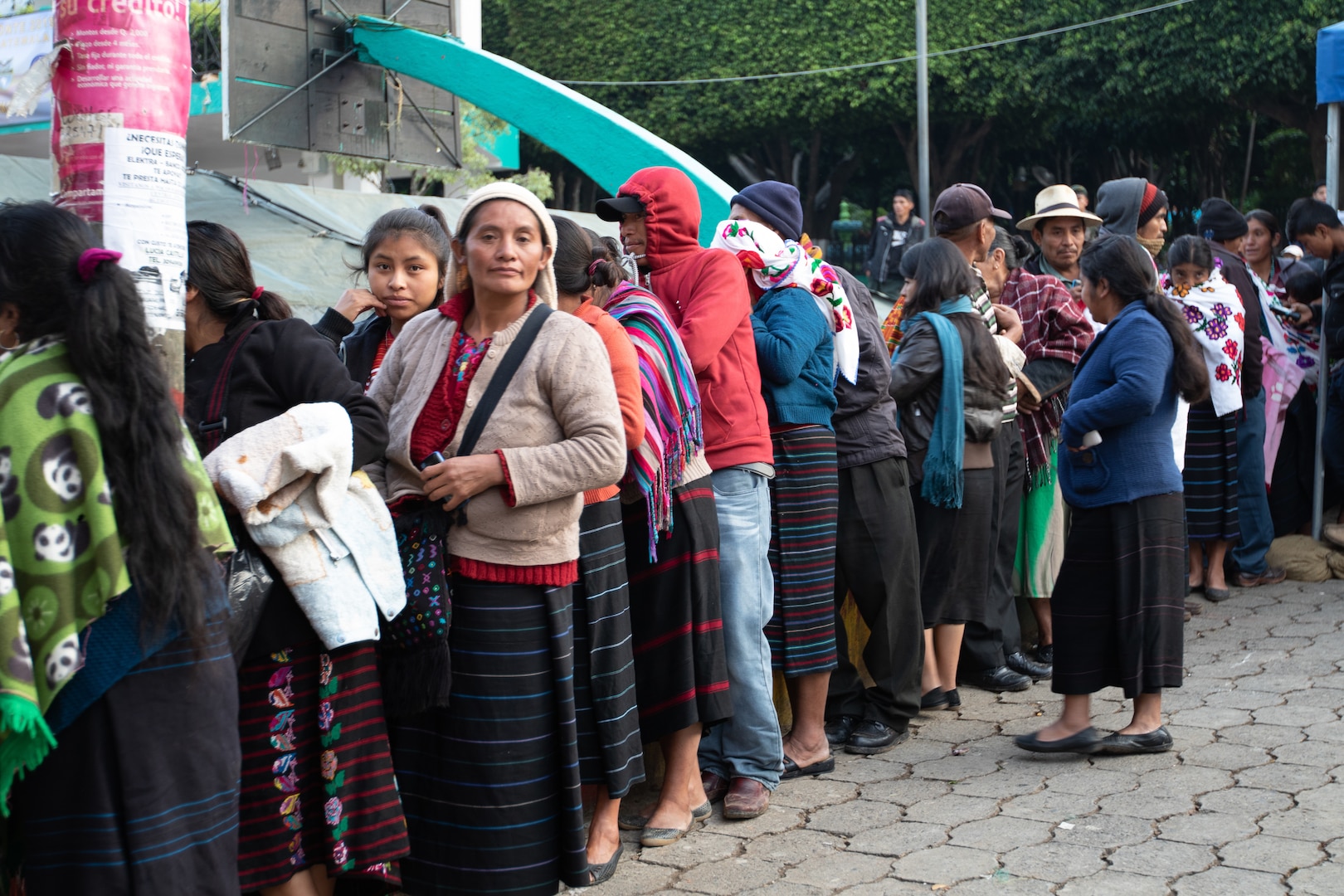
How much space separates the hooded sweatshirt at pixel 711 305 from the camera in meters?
4.31

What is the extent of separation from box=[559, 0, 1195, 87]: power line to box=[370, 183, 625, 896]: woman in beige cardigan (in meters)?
23.6

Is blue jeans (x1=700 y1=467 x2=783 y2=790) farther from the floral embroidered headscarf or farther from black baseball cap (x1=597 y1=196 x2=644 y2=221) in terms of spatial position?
black baseball cap (x1=597 y1=196 x2=644 y2=221)

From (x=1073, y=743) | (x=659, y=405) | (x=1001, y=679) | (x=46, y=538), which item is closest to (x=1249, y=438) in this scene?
(x=1001, y=679)

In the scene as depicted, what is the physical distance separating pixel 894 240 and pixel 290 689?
18126 millimetres

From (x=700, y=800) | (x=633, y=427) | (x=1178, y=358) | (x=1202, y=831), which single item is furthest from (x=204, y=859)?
(x=1178, y=358)

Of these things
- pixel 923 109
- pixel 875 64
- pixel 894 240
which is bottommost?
pixel 894 240

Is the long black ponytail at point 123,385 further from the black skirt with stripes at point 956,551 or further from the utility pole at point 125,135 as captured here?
the black skirt with stripes at point 956,551

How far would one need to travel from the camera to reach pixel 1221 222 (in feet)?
26.2

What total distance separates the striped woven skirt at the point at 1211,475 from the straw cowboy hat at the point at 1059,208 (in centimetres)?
156

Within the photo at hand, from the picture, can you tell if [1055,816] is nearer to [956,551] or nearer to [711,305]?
[956,551]

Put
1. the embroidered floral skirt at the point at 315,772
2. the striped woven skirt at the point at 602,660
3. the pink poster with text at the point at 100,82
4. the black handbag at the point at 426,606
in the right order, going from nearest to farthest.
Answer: the pink poster with text at the point at 100,82, the embroidered floral skirt at the point at 315,772, the black handbag at the point at 426,606, the striped woven skirt at the point at 602,660

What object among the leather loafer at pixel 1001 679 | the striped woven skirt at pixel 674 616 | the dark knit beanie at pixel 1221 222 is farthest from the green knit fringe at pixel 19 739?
the dark knit beanie at pixel 1221 222

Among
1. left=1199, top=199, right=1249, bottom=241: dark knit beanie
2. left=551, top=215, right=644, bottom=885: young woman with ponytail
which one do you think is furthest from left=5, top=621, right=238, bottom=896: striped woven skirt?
left=1199, top=199, right=1249, bottom=241: dark knit beanie

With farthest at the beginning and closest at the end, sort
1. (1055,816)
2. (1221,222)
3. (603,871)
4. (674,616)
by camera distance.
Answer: (1221,222) < (1055,816) < (674,616) < (603,871)
